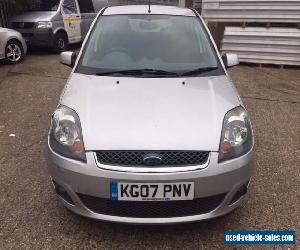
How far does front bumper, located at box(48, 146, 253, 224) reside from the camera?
230cm

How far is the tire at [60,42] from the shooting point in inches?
386

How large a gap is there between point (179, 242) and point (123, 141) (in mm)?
882

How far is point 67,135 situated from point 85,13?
9.32 metres

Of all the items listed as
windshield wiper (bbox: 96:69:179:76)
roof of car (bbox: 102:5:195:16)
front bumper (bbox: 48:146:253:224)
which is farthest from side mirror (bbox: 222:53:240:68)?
front bumper (bbox: 48:146:253:224)

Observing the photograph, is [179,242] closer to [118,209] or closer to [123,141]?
[118,209]

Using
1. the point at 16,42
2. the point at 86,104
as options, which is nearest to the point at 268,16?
the point at 16,42

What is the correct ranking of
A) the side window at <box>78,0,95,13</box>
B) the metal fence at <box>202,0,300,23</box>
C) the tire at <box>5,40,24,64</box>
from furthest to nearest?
the side window at <box>78,0,95,13</box>, the tire at <box>5,40,24,64</box>, the metal fence at <box>202,0,300,23</box>

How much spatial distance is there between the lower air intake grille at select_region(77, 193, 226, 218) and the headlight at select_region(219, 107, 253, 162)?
31cm

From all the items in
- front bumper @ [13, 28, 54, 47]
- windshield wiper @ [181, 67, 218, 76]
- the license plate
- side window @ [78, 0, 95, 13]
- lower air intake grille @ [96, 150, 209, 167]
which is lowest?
front bumper @ [13, 28, 54, 47]

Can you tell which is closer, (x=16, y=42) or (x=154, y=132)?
(x=154, y=132)

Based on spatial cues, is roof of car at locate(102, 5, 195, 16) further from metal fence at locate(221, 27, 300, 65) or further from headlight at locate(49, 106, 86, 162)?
metal fence at locate(221, 27, 300, 65)

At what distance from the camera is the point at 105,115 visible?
103 inches

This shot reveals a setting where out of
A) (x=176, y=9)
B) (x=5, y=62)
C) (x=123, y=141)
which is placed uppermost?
(x=176, y=9)

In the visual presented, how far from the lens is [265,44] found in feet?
26.7
